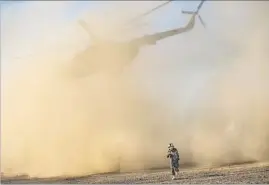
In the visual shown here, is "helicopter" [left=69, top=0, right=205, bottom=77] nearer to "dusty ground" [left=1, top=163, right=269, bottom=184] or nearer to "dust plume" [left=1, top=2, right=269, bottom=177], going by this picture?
"dust plume" [left=1, top=2, right=269, bottom=177]

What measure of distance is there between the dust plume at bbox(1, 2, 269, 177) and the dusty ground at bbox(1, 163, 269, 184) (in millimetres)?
80

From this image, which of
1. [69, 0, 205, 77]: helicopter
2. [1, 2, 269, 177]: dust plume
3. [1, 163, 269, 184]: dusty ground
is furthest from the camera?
[69, 0, 205, 77]: helicopter

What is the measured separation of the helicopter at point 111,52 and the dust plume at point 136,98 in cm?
7

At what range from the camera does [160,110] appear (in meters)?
4.61

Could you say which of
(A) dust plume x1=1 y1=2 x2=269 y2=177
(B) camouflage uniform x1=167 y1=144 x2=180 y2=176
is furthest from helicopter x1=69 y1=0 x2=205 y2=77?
(B) camouflage uniform x1=167 y1=144 x2=180 y2=176

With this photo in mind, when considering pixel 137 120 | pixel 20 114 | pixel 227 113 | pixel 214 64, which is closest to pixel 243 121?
pixel 227 113

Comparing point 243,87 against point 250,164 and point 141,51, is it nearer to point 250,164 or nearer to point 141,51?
point 250,164

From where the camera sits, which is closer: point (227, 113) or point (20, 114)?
point (227, 113)

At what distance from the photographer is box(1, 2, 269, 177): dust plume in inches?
173

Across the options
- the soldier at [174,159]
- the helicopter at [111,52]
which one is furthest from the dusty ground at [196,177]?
the helicopter at [111,52]

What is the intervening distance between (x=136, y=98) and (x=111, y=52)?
584mm

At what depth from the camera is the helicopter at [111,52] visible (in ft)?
15.6

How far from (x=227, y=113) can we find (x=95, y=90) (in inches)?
54.3

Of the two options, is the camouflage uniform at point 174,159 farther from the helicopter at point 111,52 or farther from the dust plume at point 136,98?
the helicopter at point 111,52
